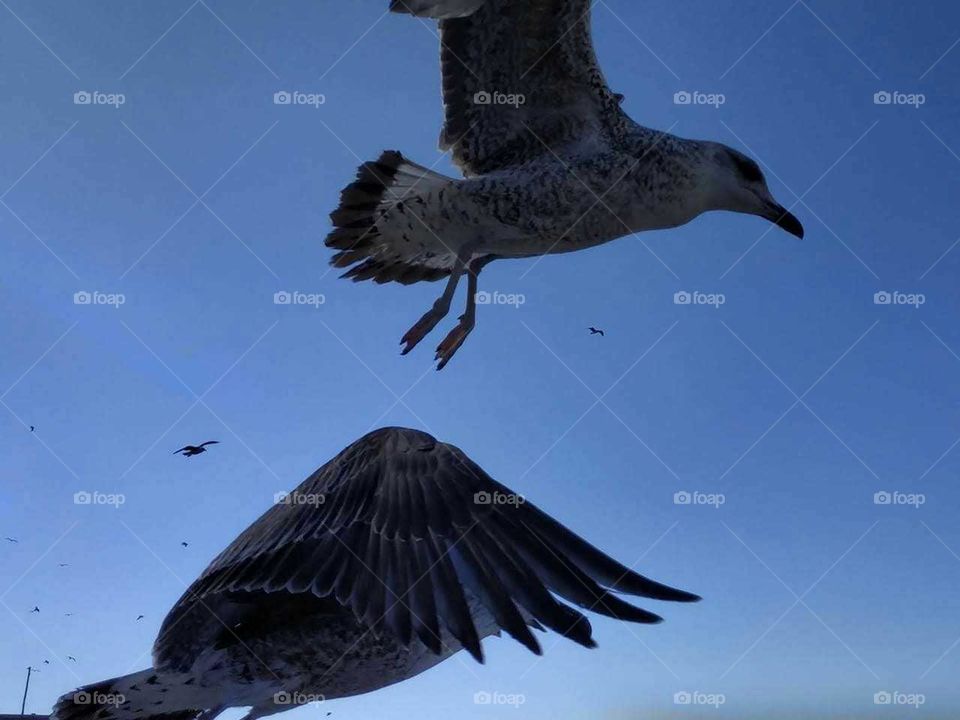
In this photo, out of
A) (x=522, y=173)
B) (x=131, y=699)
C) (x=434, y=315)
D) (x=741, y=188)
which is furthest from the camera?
(x=741, y=188)

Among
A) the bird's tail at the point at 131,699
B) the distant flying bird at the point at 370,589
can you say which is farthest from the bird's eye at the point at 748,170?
the bird's tail at the point at 131,699

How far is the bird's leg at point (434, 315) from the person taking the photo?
3.52 metres

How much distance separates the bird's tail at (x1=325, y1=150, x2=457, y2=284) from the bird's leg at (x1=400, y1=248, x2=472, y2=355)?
0.33 metres

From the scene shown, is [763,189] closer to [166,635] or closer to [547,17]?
[547,17]

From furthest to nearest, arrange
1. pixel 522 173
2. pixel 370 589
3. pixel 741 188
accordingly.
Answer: pixel 741 188, pixel 522 173, pixel 370 589

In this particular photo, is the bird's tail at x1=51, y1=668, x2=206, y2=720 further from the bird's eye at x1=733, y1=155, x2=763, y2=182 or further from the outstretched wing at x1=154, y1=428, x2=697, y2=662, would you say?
the bird's eye at x1=733, y1=155, x2=763, y2=182

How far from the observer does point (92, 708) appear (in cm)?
257

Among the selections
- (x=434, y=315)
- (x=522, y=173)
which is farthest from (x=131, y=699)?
(x=522, y=173)

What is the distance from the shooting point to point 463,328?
12.1 ft

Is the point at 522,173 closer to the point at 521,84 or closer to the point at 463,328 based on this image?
the point at 521,84

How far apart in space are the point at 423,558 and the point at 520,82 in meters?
2.84

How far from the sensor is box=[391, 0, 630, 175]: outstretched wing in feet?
13.7

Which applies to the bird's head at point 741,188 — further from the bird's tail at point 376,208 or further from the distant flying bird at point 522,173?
the bird's tail at point 376,208

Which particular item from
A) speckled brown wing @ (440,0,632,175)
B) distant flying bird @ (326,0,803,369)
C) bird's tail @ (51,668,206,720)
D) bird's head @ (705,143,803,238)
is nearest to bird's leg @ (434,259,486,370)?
distant flying bird @ (326,0,803,369)
